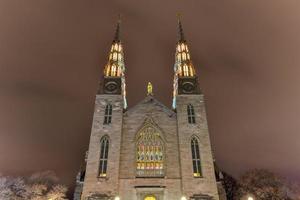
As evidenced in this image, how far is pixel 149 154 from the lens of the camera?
31766mm

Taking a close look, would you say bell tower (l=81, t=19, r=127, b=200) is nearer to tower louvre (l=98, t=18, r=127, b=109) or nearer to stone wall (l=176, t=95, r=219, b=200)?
tower louvre (l=98, t=18, r=127, b=109)

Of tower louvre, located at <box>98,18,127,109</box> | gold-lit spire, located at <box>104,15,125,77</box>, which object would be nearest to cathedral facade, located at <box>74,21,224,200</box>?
tower louvre, located at <box>98,18,127,109</box>

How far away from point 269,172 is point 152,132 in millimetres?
17766

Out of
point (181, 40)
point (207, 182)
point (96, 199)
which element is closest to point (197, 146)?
point (207, 182)

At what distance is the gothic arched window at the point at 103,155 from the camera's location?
3041 cm

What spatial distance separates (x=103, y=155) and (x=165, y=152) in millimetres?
7235

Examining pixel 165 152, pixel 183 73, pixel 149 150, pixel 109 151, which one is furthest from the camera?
pixel 183 73

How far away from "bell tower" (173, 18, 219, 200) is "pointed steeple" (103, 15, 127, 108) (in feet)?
26.2

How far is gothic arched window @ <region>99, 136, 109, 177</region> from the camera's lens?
30406 millimetres

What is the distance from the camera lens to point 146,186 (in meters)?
29.2

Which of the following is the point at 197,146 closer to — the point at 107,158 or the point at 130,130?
the point at 130,130

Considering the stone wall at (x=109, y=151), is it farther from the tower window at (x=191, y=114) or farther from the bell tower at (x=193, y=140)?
the tower window at (x=191, y=114)

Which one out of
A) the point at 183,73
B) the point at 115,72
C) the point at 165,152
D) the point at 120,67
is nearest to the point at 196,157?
the point at 165,152

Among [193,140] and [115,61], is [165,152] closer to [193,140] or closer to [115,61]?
[193,140]
